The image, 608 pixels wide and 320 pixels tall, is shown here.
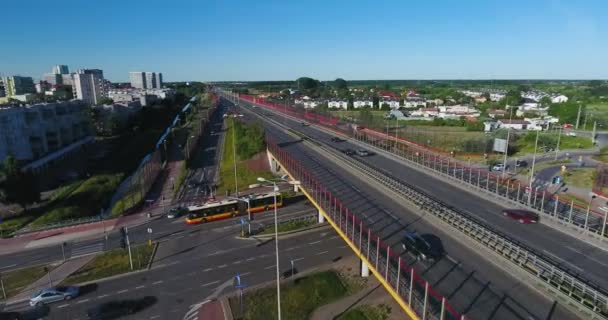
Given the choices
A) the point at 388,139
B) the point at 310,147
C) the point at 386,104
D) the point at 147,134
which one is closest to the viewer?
the point at 310,147

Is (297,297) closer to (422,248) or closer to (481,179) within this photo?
(422,248)

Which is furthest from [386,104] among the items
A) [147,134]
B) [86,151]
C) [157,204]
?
[157,204]

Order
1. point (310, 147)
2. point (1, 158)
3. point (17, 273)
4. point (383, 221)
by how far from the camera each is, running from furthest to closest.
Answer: point (1, 158)
point (310, 147)
point (17, 273)
point (383, 221)

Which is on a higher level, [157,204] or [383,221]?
[383,221]

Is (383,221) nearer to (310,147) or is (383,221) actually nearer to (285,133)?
(310,147)

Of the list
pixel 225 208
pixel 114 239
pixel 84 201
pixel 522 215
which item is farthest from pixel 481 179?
pixel 84 201

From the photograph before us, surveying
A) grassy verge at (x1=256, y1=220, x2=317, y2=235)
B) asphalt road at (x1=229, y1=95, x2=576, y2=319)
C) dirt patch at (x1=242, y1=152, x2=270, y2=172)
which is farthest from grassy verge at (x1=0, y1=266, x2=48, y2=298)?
dirt patch at (x1=242, y1=152, x2=270, y2=172)
